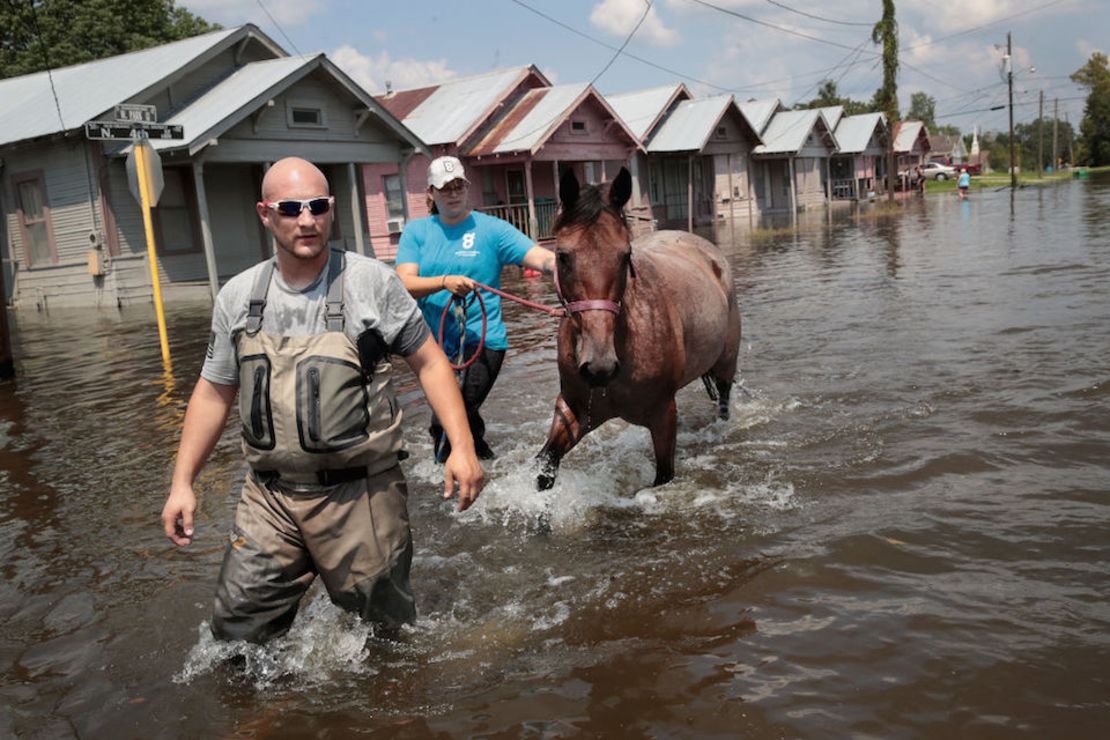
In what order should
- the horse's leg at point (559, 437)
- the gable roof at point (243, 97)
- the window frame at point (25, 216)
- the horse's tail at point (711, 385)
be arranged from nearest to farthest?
the horse's leg at point (559, 437) < the horse's tail at point (711, 385) < the gable roof at point (243, 97) < the window frame at point (25, 216)

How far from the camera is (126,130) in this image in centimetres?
1047

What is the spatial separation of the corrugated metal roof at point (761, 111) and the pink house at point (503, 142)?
1661 centimetres

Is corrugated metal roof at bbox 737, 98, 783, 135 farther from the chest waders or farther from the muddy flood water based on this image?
the chest waders

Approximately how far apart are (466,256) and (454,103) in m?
29.0

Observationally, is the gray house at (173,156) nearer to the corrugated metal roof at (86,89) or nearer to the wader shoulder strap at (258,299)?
the corrugated metal roof at (86,89)

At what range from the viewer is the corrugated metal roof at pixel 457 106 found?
3080cm

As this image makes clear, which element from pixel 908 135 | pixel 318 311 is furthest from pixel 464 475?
pixel 908 135

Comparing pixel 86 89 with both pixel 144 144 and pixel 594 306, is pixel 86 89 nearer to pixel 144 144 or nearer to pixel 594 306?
pixel 144 144

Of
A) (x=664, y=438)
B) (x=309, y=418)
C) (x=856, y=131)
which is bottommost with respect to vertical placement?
(x=664, y=438)

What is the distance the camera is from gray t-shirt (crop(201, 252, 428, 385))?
3.22 meters

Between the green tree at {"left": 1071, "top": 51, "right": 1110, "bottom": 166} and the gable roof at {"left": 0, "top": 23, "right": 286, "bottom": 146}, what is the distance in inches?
3769

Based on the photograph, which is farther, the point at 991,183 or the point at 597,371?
the point at 991,183

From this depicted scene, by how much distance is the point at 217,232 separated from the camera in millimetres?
22781

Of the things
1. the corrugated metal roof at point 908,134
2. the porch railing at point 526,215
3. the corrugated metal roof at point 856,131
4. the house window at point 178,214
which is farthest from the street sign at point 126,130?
the corrugated metal roof at point 908,134
